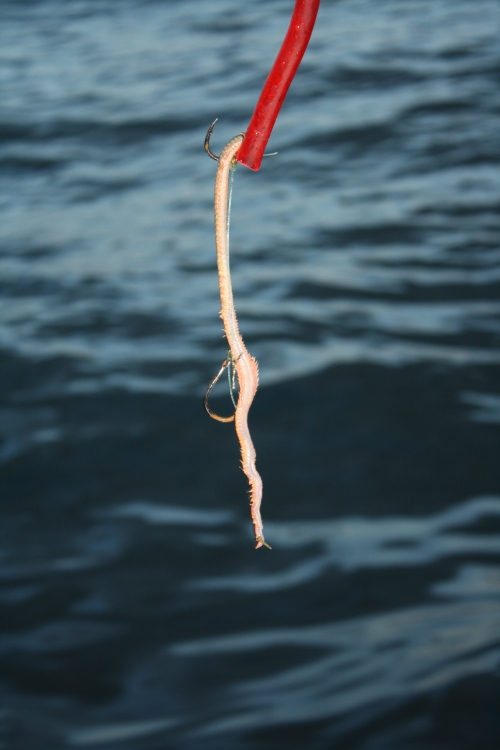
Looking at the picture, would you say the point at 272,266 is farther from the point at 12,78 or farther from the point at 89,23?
the point at 89,23

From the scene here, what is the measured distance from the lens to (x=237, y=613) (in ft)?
14.3

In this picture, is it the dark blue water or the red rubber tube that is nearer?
the red rubber tube

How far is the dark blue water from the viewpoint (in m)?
3.94

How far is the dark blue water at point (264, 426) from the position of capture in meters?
3.94

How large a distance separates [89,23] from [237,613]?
11.4 meters

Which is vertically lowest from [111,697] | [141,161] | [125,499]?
[111,697]

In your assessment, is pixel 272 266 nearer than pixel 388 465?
No

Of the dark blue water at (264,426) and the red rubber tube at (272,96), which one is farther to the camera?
the dark blue water at (264,426)

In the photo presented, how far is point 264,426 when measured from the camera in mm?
5660

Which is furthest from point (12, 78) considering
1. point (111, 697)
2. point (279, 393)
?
point (111, 697)

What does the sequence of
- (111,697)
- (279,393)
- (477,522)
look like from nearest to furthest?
(111,697)
(477,522)
(279,393)

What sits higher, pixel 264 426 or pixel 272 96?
pixel 264 426

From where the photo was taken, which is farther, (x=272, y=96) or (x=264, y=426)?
(x=264, y=426)

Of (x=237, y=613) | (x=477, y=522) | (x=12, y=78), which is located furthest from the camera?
(x=12, y=78)
